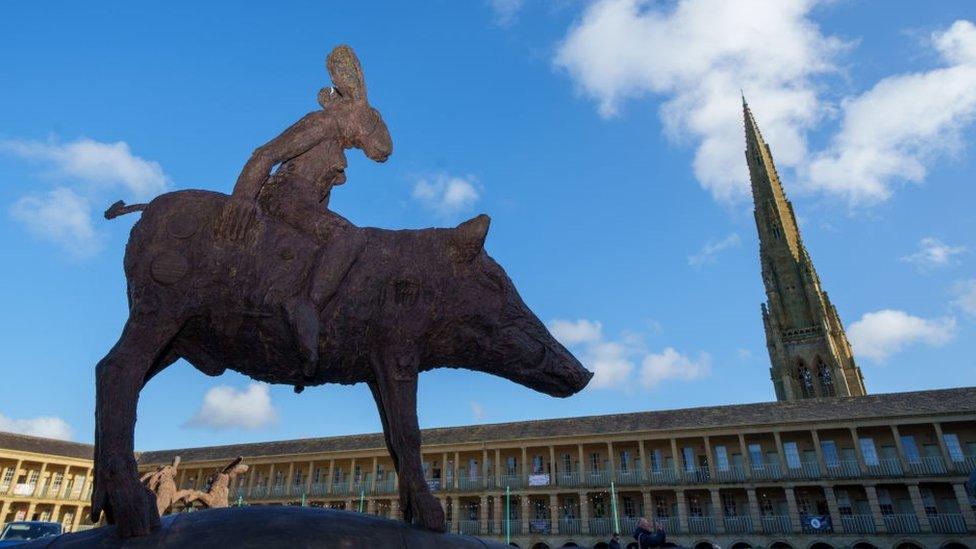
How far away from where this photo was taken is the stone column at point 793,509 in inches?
1361

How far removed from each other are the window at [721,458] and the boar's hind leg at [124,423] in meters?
40.0

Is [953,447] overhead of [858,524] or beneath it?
overhead

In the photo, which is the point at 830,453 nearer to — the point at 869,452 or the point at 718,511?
the point at 869,452

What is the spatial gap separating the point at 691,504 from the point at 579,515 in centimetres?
733

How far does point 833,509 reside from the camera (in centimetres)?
3412

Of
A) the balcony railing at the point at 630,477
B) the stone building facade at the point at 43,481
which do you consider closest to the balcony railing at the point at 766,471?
the balcony railing at the point at 630,477

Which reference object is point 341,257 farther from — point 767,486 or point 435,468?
point 435,468

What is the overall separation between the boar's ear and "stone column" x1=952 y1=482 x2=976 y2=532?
3821 cm

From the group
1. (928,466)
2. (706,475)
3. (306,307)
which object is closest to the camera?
(306,307)

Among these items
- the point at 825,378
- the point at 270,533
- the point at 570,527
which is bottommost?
the point at 570,527

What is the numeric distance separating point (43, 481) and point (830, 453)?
59.2 meters

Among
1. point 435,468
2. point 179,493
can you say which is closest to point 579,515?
point 435,468

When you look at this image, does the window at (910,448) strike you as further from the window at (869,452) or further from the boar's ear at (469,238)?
the boar's ear at (469,238)

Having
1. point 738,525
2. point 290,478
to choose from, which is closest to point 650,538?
point 738,525
